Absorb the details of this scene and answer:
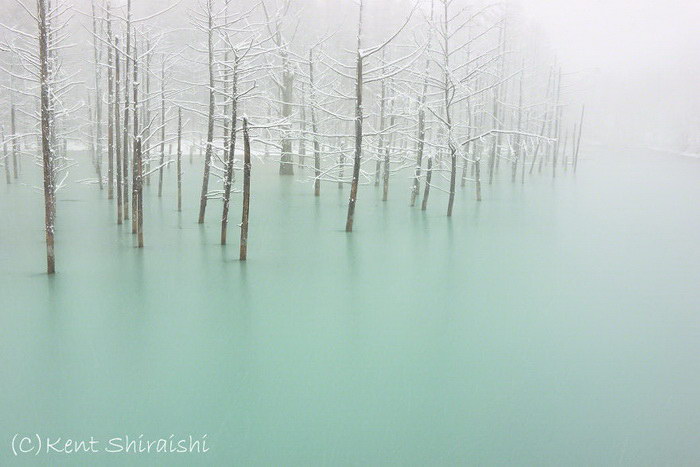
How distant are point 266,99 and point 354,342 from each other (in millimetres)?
12241

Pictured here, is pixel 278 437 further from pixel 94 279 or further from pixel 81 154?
pixel 81 154

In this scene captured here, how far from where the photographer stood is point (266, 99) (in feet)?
66.1

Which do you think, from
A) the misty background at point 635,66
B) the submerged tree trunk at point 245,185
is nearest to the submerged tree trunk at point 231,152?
the submerged tree trunk at point 245,185

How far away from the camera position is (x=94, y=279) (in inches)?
492

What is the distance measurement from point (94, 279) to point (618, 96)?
84.6 meters

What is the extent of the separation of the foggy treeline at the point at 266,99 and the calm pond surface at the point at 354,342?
1.40 m

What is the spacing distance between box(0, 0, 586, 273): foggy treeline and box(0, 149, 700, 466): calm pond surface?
1.40 m

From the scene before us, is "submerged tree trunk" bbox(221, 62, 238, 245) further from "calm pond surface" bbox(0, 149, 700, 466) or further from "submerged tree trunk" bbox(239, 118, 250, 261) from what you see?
"submerged tree trunk" bbox(239, 118, 250, 261)

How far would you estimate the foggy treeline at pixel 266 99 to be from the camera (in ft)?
51.9

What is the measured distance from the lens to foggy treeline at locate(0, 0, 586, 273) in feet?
51.9

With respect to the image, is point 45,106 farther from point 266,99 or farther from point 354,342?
point 266,99

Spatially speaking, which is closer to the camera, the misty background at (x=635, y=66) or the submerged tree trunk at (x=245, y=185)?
the submerged tree trunk at (x=245, y=185)

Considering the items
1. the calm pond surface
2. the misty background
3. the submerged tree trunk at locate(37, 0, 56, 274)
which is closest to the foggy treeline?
the submerged tree trunk at locate(37, 0, 56, 274)

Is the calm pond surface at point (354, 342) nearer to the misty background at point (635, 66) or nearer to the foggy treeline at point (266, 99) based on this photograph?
the foggy treeline at point (266, 99)
